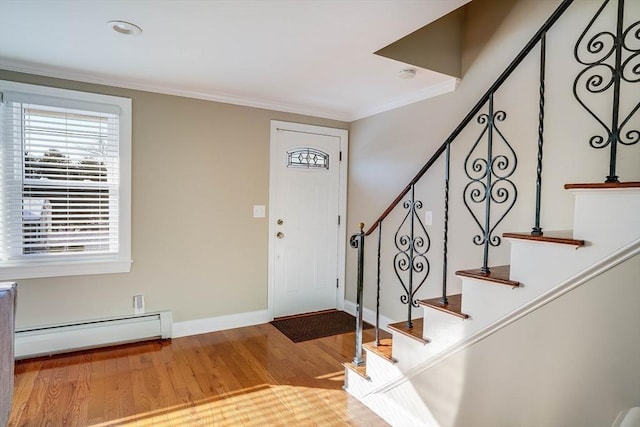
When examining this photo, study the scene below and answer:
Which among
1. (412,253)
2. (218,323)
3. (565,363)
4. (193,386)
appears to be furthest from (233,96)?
(565,363)

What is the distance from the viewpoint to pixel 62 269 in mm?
2818

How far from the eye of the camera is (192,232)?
3.33 m

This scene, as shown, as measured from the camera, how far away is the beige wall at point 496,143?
2117 millimetres

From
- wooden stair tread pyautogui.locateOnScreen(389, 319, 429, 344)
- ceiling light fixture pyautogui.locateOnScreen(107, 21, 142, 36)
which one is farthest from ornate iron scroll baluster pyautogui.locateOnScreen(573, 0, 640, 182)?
ceiling light fixture pyautogui.locateOnScreen(107, 21, 142, 36)

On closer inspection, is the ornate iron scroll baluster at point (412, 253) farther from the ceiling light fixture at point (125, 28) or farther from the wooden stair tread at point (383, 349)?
the ceiling light fixture at point (125, 28)

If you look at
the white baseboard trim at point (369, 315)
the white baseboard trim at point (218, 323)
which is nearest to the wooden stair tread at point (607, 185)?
the white baseboard trim at point (369, 315)

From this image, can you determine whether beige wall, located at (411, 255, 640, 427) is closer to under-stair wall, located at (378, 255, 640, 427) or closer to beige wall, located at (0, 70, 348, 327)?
under-stair wall, located at (378, 255, 640, 427)

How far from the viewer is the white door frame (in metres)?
3.70

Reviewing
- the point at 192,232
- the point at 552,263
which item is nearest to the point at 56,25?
the point at 192,232

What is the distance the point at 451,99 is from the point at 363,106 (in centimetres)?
105

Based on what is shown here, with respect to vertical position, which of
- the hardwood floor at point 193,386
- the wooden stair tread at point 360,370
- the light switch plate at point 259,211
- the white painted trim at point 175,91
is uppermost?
the white painted trim at point 175,91

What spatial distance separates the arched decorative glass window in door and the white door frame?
16cm

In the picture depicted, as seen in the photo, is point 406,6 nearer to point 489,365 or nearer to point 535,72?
point 535,72

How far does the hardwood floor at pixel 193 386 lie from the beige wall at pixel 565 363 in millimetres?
797
